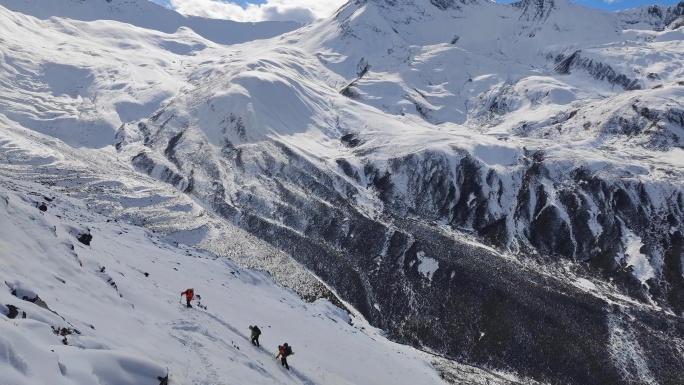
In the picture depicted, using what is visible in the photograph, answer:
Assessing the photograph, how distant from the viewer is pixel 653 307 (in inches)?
3354

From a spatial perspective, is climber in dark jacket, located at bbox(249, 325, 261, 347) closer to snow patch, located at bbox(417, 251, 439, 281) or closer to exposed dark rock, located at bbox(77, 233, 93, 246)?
exposed dark rock, located at bbox(77, 233, 93, 246)

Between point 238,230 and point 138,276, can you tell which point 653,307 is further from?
point 138,276

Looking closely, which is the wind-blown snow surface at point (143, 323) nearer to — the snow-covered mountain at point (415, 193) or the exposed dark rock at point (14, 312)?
the exposed dark rock at point (14, 312)

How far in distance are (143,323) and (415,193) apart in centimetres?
10322

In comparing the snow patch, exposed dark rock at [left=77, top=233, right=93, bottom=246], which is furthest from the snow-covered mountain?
exposed dark rock at [left=77, top=233, right=93, bottom=246]

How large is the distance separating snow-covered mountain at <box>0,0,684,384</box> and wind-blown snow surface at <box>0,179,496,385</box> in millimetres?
37128

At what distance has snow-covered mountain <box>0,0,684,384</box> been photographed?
79.5 m

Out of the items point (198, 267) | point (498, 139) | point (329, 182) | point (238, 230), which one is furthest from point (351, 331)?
point (498, 139)

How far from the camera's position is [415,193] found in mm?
121625

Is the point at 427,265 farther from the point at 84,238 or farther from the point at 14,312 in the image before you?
the point at 14,312

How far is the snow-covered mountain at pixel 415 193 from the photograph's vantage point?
261 ft

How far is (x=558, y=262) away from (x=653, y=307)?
18144 millimetres

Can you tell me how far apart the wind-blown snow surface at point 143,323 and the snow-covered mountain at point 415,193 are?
37.1m

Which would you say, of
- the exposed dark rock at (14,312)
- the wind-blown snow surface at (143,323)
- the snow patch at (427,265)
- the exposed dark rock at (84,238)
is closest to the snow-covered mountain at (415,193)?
the snow patch at (427,265)
